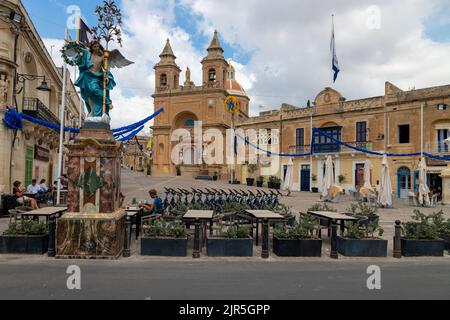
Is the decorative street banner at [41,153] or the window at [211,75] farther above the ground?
the window at [211,75]

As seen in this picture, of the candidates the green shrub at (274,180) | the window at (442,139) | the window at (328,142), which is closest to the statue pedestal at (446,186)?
the window at (442,139)

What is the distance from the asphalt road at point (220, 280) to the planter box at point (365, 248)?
468mm

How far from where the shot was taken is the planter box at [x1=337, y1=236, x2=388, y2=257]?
774 cm

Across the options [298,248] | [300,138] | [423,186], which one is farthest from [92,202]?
[300,138]

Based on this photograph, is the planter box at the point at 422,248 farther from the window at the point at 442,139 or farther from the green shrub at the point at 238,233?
the window at the point at 442,139

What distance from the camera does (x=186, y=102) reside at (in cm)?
4778

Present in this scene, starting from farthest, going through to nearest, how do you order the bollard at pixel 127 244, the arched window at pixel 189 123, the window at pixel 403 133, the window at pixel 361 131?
the arched window at pixel 189 123, the window at pixel 361 131, the window at pixel 403 133, the bollard at pixel 127 244

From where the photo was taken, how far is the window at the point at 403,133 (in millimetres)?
28031

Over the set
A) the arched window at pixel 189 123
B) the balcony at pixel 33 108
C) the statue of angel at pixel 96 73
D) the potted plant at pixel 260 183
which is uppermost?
the arched window at pixel 189 123

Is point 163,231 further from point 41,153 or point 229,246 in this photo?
point 41,153

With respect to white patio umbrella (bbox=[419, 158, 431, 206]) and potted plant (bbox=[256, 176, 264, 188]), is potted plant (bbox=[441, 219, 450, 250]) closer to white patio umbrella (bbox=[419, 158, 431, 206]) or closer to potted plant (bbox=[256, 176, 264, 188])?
white patio umbrella (bbox=[419, 158, 431, 206])

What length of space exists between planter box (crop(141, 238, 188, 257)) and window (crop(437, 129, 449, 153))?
83.5 ft
